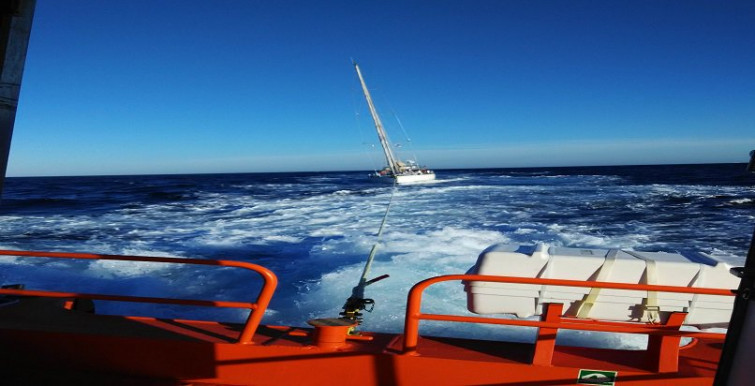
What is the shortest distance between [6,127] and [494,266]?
2.74m

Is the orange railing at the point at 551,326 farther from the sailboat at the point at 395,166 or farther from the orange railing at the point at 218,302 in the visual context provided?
the sailboat at the point at 395,166

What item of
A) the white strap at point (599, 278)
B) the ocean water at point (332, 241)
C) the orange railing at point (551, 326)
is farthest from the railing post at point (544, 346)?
the ocean water at point (332, 241)

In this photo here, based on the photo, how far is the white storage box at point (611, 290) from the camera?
2.97 m

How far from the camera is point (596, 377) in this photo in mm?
2984

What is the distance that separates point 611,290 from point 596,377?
54 cm

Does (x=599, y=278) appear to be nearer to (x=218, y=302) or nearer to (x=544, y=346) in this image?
(x=544, y=346)

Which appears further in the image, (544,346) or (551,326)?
(544,346)

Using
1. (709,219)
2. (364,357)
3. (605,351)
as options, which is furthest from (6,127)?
(709,219)

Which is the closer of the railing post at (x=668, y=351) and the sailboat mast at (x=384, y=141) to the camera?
the railing post at (x=668, y=351)

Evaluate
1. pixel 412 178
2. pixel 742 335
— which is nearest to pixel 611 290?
pixel 742 335

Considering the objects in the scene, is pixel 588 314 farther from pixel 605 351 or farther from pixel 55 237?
pixel 55 237

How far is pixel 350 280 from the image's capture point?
9.27 metres

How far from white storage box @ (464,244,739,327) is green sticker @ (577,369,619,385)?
0.33 meters

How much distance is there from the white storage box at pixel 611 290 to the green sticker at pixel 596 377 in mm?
325
